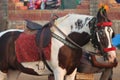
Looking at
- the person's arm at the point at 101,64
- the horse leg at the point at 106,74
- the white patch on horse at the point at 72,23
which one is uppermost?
the white patch on horse at the point at 72,23

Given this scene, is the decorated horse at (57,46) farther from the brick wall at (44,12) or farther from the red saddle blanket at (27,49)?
the brick wall at (44,12)

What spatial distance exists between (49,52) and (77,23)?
565mm

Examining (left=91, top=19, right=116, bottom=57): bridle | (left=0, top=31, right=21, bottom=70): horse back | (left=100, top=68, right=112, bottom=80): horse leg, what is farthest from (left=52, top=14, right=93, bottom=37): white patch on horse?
(left=100, top=68, right=112, bottom=80): horse leg

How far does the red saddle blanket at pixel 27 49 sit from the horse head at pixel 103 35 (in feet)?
2.37

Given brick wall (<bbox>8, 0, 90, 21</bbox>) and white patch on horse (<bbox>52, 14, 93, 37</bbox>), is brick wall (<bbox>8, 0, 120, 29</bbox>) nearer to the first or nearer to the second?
brick wall (<bbox>8, 0, 90, 21</bbox>)

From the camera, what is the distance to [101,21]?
6035 millimetres

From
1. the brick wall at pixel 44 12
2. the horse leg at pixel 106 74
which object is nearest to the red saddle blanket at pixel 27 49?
the horse leg at pixel 106 74

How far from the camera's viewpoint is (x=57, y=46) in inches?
249

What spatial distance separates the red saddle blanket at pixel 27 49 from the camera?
6480 millimetres

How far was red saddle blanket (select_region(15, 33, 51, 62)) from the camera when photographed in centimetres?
648

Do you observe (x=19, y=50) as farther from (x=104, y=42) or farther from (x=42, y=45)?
(x=104, y=42)

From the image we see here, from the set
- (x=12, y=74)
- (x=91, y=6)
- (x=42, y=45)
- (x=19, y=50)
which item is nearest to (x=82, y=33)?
(x=42, y=45)

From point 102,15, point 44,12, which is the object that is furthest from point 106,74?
point 44,12

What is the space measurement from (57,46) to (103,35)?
0.71 metres
